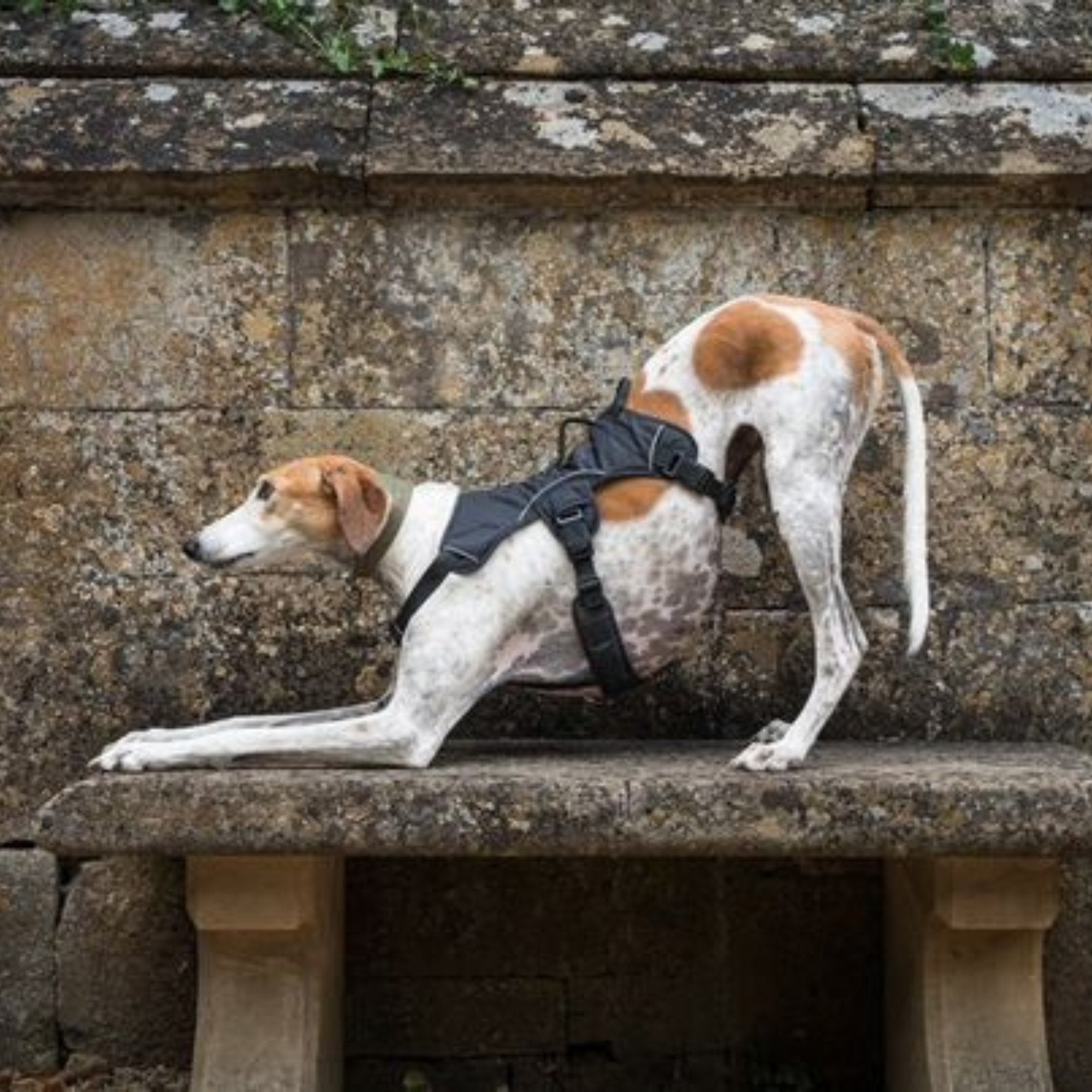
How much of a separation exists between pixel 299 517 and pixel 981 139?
188 cm

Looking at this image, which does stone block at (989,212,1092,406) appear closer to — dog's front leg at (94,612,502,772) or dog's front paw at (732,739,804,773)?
dog's front paw at (732,739,804,773)

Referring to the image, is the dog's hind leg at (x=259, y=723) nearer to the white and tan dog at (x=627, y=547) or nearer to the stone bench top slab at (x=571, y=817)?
the white and tan dog at (x=627, y=547)

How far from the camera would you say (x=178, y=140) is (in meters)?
4.50

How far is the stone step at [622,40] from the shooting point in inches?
183

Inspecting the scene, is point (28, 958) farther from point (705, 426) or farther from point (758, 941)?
point (705, 426)

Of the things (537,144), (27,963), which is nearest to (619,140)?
(537,144)

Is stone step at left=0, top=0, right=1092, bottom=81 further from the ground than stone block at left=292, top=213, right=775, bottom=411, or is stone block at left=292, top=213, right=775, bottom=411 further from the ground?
stone step at left=0, top=0, right=1092, bottom=81

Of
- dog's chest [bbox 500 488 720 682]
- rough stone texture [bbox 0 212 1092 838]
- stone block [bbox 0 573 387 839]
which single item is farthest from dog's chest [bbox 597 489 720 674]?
stone block [bbox 0 573 387 839]

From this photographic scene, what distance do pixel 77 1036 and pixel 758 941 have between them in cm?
161

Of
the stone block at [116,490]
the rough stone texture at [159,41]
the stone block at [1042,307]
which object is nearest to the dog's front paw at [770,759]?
the stone block at [1042,307]

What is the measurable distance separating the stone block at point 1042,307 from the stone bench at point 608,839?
0.91 m

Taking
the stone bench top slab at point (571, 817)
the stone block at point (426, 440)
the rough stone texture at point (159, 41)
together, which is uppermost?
the rough stone texture at point (159, 41)

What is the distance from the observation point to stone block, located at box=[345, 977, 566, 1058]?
457 centimetres

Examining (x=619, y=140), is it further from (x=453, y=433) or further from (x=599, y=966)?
(x=599, y=966)
